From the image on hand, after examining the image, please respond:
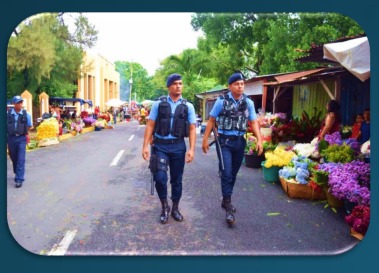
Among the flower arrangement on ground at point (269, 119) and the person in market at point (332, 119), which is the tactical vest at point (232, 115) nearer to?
the flower arrangement on ground at point (269, 119)

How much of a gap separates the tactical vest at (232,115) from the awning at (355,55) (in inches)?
35.2

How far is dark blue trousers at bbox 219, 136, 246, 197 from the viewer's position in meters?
3.98

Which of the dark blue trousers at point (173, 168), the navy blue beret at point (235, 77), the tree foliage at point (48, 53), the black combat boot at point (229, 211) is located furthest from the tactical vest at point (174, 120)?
the tree foliage at point (48, 53)

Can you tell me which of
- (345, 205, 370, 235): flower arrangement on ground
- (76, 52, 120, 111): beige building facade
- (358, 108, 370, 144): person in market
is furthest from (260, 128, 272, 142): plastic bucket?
(76, 52, 120, 111): beige building facade

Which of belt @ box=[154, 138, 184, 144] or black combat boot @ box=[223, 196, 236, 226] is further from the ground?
belt @ box=[154, 138, 184, 144]

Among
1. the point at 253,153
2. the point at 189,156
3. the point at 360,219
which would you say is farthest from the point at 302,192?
the point at 189,156

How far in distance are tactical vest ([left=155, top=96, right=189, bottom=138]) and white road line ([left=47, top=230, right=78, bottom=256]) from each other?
1.19 metres

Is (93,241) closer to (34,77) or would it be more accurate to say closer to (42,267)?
(42,267)

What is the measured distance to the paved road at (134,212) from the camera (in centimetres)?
347

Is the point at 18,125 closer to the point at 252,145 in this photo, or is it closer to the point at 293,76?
the point at 252,145

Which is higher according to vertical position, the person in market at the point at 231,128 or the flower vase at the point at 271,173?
the person in market at the point at 231,128

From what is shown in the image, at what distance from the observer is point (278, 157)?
499 centimetres

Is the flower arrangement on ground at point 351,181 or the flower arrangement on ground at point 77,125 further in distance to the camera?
the flower arrangement on ground at point 77,125

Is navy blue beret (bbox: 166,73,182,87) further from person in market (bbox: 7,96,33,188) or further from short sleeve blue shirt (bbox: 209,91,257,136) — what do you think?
person in market (bbox: 7,96,33,188)
